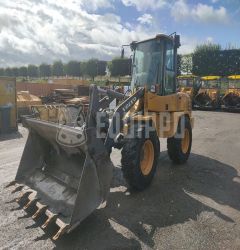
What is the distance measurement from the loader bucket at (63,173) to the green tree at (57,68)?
228ft

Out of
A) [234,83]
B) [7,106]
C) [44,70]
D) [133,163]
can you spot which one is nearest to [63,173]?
[133,163]

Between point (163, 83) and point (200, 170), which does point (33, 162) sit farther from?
point (200, 170)

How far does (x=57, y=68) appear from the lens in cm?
7369

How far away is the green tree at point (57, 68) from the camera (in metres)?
73.4

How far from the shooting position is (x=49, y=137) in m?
5.09

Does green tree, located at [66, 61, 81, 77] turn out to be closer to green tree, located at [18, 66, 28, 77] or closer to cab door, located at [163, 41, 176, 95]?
A: green tree, located at [18, 66, 28, 77]

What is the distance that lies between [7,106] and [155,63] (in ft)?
22.7

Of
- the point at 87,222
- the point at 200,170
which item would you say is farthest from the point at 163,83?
the point at 87,222

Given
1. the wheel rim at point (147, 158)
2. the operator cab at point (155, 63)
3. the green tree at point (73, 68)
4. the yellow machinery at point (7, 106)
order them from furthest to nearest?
the green tree at point (73, 68), the yellow machinery at point (7, 106), the operator cab at point (155, 63), the wheel rim at point (147, 158)

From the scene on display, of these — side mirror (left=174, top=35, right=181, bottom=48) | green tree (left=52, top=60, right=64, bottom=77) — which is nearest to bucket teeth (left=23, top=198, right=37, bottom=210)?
side mirror (left=174, top=35, right=181, bottom=48)

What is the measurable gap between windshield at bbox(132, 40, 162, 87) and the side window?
23cm

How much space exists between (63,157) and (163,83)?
102 inches

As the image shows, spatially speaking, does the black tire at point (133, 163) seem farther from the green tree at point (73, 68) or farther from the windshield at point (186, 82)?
the green tree at point (73, 68)

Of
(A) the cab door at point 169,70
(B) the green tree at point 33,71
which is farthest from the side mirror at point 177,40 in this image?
(B) the green tree at point 33,71
